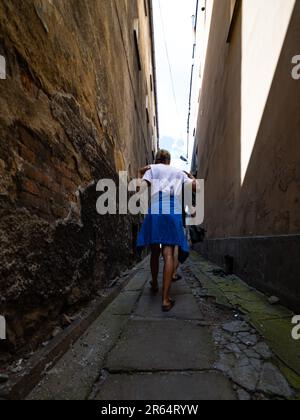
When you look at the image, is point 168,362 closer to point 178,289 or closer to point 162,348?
point 162,348

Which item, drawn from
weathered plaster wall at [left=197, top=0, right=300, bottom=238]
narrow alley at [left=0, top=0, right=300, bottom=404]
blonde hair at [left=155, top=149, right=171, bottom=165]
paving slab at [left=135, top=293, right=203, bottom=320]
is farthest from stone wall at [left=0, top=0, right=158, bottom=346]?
weathered plaster wall at [left=197, top=0, right=300, bottom=238]

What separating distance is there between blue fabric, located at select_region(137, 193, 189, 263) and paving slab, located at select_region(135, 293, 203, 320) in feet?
1.55

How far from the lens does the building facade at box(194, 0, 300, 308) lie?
80.7 inches

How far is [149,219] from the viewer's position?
2467 mm

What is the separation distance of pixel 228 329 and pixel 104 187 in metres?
1.72

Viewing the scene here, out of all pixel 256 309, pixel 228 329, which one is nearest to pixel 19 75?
pixel 228 329

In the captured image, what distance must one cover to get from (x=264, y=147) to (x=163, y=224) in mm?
1317

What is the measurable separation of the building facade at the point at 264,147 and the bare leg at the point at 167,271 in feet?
2.70

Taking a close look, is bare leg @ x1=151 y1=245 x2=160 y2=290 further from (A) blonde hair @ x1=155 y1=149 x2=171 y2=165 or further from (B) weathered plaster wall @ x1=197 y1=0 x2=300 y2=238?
(B) weathered plaster wall @ x1=197 y1=0 x2=300 y2=238

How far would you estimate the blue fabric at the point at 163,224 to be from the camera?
2.36 m

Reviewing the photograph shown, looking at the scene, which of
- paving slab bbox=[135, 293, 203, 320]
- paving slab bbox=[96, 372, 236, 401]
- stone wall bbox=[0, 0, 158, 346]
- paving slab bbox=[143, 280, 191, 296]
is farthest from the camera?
paving slab bbox=[143, 280, 191, 296]

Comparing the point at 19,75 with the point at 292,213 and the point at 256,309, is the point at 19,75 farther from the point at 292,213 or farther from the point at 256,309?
the point at 256,309

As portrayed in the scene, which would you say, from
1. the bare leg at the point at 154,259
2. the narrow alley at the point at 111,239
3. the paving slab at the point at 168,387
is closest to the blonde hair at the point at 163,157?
the narrow alley at the point at 111,239

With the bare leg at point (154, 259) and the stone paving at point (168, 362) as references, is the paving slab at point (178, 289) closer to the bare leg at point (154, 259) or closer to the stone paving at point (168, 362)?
the bare leg at point (154, 259)
